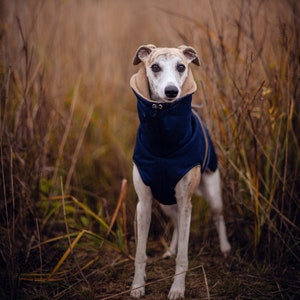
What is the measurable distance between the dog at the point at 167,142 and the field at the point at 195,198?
318 mm

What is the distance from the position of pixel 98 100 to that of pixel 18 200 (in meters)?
2.02

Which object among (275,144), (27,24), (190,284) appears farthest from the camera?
(27,24)

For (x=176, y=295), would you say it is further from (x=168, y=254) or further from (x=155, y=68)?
(x=155, y=68)

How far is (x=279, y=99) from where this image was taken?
3.10 metres

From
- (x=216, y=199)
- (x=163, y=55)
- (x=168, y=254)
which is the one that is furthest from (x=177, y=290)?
(x=163, y=55)

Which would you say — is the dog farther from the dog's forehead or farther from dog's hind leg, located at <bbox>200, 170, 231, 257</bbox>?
dog's hind leg, located at <bbox>200, 170, 231, 257</bbox>

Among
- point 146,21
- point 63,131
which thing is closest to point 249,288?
point 63,131

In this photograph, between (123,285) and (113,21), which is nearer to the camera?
(123,285)

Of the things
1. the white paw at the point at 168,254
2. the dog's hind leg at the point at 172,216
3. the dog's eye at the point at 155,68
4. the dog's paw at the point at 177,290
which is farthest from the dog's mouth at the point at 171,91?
the white paw at the point at 168,254

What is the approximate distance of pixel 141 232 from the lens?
2756 mm

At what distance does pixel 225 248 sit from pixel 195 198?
0.82 m

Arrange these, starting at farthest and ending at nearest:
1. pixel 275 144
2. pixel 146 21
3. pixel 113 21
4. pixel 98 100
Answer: pixel 146 21 < pixel 113 21 < pixel 98 100 < pixel 275 144

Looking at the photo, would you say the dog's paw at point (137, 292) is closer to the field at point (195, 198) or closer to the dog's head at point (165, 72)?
the field at point (195, 198)

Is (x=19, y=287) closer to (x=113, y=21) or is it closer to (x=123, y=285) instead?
(x=123, y=285)
